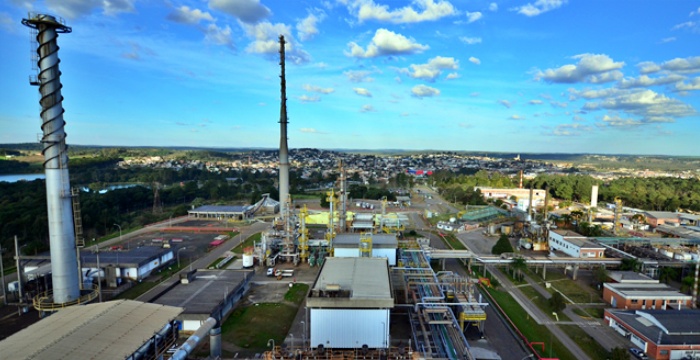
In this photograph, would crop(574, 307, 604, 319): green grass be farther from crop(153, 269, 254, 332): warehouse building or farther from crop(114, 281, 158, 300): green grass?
crop(114, 281, 158, 300): green grass

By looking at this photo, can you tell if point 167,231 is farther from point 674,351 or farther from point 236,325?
point 674,351

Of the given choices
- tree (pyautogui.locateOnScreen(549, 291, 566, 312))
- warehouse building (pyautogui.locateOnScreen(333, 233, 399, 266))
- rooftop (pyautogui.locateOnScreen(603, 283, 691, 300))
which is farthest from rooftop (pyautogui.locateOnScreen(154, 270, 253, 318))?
rooftop (pyautogui.locateOnScreen(603, 283, 691, 300))

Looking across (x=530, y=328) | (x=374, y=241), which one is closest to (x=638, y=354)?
(x=530, y=328)

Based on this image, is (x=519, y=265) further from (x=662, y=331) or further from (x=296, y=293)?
(x=296, y=293)

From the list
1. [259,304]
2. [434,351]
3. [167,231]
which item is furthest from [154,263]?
[434,351]

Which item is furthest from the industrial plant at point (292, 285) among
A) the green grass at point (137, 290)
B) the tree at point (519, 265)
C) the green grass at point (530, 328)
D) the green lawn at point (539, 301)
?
the green lawn at point (539, 301)
